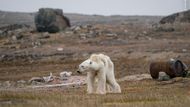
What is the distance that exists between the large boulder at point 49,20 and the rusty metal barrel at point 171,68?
4865cm

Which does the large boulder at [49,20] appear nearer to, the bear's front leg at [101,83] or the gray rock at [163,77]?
the gray rock at [163,77]

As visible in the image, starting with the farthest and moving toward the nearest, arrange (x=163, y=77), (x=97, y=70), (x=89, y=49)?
(x=89, y=49), (x=163, y=77), (x=97, y=70)

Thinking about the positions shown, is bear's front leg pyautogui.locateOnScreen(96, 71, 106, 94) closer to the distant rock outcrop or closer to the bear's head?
the bear's head

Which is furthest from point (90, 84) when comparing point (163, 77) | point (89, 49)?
point (89, 49)

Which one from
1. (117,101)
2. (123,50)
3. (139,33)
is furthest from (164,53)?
(117,101)

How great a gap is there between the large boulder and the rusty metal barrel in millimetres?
48649

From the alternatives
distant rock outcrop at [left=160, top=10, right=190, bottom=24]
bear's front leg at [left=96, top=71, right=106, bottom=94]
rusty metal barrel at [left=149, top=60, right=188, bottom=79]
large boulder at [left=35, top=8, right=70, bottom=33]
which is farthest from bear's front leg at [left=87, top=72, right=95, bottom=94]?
distant rock outcrop at [left=160, top=10, right=190, bottom=24]

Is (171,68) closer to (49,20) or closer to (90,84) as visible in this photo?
(90,84)

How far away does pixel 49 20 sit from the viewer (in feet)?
266

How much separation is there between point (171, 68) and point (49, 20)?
50581mm

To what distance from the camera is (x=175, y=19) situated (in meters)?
95.3

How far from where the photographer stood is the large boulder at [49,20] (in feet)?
265

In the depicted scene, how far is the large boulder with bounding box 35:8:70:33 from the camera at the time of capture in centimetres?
8081

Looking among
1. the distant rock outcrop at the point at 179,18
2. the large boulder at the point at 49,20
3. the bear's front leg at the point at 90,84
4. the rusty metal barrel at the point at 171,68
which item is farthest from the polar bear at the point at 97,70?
the distant rock outcrop at the point at 179,18
